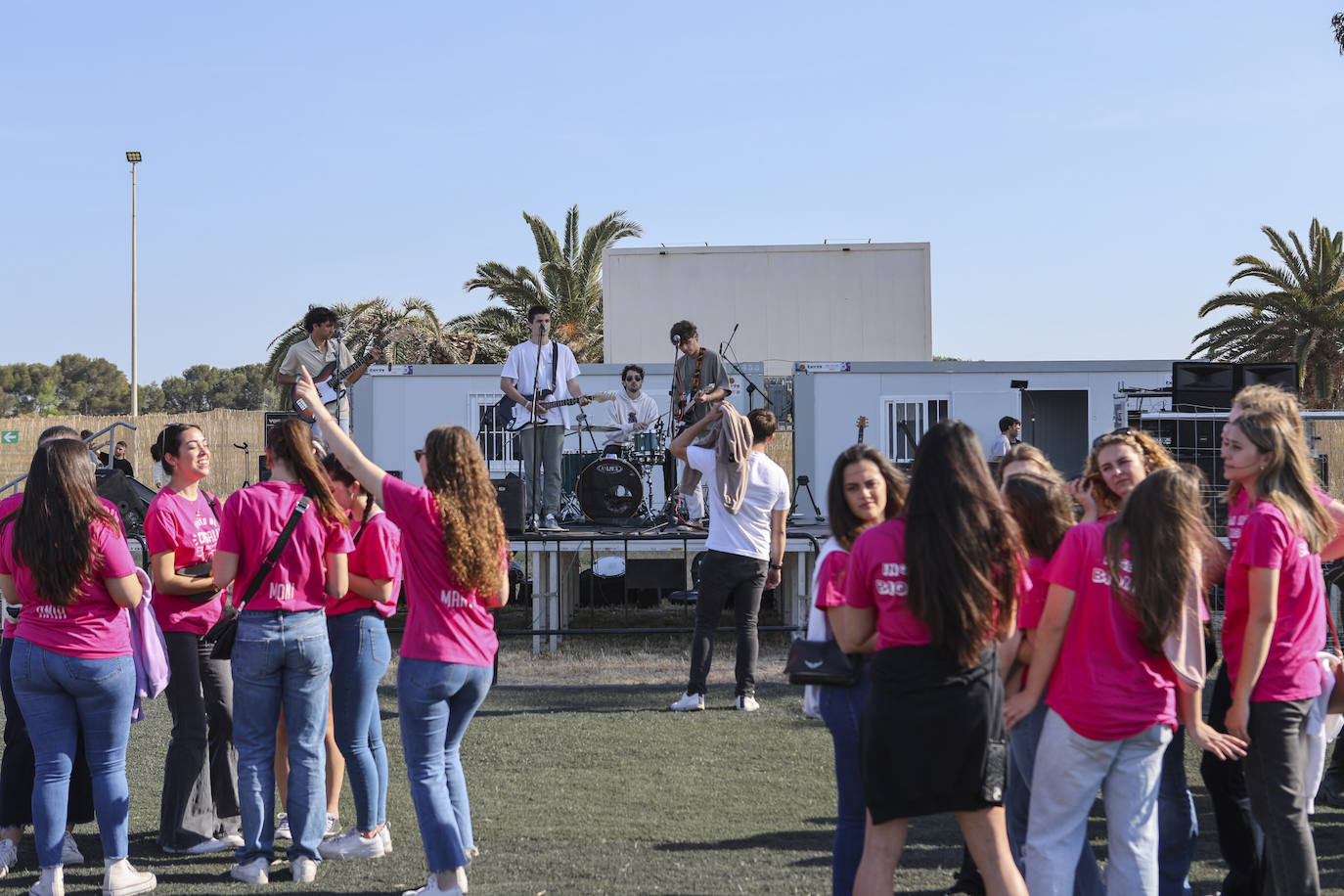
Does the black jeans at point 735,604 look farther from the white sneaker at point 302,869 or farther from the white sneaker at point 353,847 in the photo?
the white sneaker at point 302,869

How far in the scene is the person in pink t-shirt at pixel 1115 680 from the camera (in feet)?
11.3

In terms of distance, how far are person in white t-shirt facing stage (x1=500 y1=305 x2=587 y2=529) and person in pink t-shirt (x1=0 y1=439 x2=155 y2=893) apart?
21.4ft

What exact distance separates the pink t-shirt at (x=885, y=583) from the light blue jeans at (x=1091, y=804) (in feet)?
1.96

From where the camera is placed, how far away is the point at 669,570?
11.3 m

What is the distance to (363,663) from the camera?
16.3 ft

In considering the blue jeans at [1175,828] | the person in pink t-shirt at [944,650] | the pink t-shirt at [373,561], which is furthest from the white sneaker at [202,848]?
the blue jeans at [1175,828]

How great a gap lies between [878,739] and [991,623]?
43 centimetres

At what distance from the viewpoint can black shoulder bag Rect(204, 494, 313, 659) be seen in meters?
4.55

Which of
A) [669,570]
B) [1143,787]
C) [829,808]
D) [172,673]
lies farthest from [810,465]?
[1143,787]

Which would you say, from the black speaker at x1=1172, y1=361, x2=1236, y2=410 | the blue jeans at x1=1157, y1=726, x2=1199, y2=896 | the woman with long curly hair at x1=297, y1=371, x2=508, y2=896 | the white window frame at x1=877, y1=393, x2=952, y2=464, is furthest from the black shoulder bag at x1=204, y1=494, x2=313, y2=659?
the white window frame at x1=877, y1=393, x2=952, y2=464

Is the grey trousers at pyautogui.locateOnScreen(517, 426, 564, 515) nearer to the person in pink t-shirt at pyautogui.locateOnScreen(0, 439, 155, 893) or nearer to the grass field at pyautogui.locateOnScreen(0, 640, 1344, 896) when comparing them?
the grass field at pyautogui.locateOnScreen(0, 640, 1344, 896)

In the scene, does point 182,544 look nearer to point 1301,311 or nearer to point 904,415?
point 904,415

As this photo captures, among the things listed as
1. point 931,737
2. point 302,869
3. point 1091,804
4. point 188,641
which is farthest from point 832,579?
point 188,641

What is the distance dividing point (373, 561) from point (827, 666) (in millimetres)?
2050
